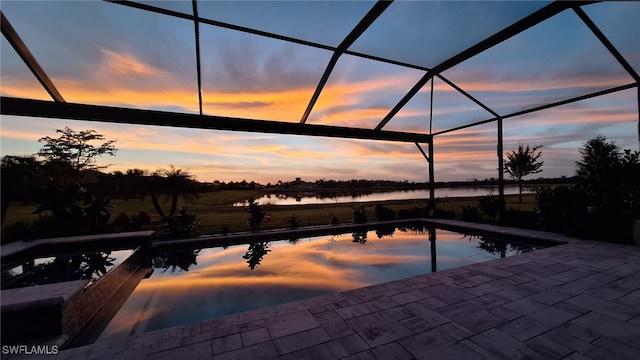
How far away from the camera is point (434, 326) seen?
2502 mm

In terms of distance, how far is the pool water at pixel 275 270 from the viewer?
3.51 meters

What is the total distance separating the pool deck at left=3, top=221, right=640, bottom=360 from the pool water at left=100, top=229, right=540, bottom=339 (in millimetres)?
814

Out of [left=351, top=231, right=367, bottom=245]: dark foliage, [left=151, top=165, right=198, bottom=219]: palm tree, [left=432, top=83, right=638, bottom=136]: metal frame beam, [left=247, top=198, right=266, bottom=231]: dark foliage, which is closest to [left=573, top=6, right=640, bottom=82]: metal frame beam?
[left=432, top=83, right=638, bottom=136]: metal frame beam

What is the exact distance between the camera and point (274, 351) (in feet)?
7.11

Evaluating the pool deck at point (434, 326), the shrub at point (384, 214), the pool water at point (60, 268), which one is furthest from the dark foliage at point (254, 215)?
the pool deck at point (434, 326)

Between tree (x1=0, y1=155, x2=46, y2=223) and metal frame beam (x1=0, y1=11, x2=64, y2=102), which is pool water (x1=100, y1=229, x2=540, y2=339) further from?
metal frame beam (x1=0, y1=11, x2=64, y2=102)

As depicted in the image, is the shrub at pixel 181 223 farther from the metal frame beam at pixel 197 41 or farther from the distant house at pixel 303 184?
the distant house at pixel 303 184

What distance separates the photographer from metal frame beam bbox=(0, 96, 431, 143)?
15.2 ft

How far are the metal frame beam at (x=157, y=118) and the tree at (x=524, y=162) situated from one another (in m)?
16.2

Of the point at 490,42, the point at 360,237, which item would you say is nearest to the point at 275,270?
the point at 360,237

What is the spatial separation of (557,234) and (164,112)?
9402 millimetres

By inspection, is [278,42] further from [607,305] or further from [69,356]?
[607,305]

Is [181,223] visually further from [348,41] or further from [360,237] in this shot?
[348,41]

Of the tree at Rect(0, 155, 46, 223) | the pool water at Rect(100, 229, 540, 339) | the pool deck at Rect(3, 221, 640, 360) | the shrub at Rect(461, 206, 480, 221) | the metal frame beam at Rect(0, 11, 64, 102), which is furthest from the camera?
the shrub at Rect(461, 206, 480, 221)
